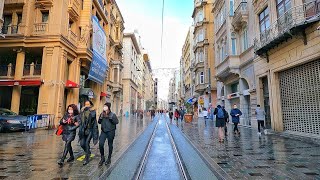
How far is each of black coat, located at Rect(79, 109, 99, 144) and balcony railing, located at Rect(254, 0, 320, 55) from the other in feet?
33.3

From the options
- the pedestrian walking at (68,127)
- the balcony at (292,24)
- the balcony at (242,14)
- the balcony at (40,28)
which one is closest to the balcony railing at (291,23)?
the balcony at (292,24)

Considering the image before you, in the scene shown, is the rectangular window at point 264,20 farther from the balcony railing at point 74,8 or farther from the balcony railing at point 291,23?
the balcony railing at point 74,8

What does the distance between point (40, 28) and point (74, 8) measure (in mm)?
3930

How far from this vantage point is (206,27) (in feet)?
117

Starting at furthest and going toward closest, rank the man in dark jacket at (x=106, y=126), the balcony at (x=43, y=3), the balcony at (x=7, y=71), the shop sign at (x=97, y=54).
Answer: the shop sign at (x=97, y=54), the balcony at (x=7, y=71), the balcony at (x=43, y=3), the man in dark jacket at (x=106, y=126)

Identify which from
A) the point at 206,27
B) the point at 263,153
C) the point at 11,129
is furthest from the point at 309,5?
the point at 206,27

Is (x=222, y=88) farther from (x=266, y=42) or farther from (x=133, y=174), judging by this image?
(x=133, y=174)

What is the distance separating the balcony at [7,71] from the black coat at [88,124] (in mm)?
16677

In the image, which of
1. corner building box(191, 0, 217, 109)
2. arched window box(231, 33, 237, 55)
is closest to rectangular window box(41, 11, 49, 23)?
arched window box(231, 33, 237, 55)

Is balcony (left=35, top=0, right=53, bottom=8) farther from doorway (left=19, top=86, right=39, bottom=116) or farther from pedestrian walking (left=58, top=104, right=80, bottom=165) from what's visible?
pedestrian walking (left=58, top=104, right=80, bottom=165)

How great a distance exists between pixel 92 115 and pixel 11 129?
10854mm

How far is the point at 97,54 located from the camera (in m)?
23.6

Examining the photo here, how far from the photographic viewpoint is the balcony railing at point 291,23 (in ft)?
33.1

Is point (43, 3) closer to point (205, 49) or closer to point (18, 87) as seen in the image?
point (18, 87)
